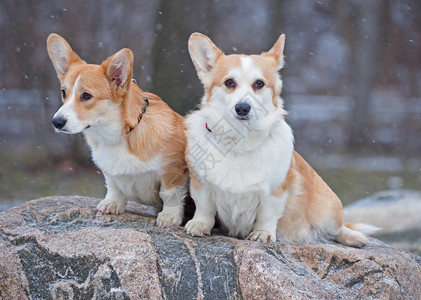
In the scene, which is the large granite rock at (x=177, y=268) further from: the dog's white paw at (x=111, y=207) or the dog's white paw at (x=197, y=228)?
the dog's white paw at (x=111, y=207)

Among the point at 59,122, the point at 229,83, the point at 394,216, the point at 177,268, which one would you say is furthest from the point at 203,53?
the point at 394,216

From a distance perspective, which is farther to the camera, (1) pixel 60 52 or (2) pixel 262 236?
(1) pixel 60 52

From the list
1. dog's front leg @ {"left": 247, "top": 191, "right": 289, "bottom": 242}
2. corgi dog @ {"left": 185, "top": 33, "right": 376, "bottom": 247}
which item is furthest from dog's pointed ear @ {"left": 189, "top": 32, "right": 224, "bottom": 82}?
dog's front leg @ {"left": 247, "top": 191, "right": 289, "bottom": 242}

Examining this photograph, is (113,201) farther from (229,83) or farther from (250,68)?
(250,68)

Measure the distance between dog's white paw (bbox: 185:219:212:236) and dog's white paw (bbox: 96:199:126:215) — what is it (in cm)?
55

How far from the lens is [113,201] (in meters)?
4.01

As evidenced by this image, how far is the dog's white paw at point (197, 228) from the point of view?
3.69 meters

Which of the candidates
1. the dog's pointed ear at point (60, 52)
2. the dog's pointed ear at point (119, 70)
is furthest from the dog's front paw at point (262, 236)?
the dog's pointed ear at point (60, 52)

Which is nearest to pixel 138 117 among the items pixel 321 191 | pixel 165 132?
pixel 165 132

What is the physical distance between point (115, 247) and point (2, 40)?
682 centimetres

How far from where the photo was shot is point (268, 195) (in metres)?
3.68

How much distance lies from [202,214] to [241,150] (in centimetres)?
52

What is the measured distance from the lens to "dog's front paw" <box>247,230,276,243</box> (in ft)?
12.2

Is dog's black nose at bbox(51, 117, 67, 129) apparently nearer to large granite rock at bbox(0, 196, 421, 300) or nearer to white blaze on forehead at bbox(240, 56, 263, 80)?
large granite rock at bbox(0, 196, 421, 300)
